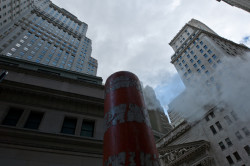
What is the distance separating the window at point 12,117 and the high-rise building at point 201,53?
39442 mm

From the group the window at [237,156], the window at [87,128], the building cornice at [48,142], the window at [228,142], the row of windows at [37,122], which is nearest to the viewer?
the building cornice at [48,142]

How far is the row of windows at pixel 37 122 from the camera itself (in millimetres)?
12391

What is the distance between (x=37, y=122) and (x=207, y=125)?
102ft

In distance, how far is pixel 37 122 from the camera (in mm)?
12797

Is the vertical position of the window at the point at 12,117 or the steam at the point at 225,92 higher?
the steam at the point at 225,92

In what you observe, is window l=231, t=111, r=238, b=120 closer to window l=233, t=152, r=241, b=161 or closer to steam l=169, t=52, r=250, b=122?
steam l=169, t=52, r=250, b=122

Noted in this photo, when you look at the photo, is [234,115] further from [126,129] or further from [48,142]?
[48,142]

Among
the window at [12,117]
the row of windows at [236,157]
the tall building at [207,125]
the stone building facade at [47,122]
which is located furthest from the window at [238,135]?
the window at [12,117]

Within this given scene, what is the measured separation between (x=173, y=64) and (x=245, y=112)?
34.4 meters

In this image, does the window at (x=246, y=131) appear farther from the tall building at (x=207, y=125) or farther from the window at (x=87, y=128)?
the window at (x=87, y=128)

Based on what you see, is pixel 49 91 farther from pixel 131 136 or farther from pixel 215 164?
pixel 215 164

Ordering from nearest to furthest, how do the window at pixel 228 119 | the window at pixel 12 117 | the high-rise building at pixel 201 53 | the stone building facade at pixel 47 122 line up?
the stone building facade at pixel 47 122
the window at pixel 12 117
the window at pixel 228 119
the high-rise building at pixel 201 53

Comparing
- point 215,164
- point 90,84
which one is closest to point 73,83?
point 90,84

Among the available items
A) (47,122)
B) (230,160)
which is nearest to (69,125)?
(47,122)
